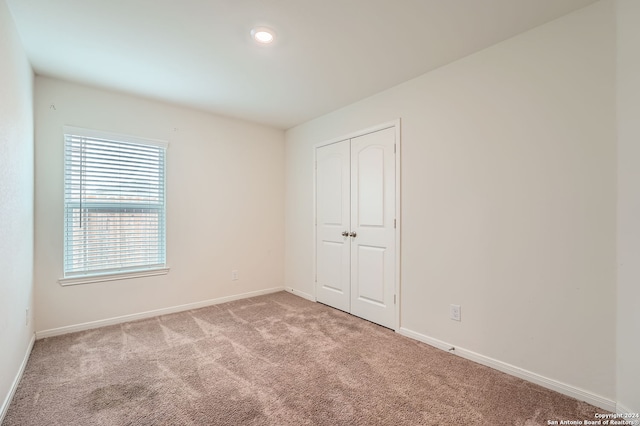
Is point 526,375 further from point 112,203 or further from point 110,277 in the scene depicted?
point 112,203

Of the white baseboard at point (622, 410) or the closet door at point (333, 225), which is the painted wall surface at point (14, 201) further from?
the white baseboard at point (622, 410)

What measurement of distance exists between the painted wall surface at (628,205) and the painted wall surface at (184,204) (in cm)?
374

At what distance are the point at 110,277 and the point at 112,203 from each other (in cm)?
80

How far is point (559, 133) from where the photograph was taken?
1.98 metres

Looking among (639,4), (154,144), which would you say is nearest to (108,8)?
(154,144)

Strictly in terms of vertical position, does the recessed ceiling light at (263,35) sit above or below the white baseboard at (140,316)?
above

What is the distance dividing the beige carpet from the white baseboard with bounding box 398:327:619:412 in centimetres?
5

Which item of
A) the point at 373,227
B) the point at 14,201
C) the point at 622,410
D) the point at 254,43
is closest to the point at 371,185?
the point at 373,227

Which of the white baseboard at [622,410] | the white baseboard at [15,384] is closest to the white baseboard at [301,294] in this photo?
the white baseboard at [15,384]

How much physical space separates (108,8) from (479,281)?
330 centimetres

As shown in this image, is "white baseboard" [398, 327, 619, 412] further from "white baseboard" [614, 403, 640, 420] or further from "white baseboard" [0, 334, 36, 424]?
"white baseboard" [0, 334, 36, 424]

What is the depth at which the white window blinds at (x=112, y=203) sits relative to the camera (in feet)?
9.78

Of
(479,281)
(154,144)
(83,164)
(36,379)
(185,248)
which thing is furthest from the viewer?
(185,248)

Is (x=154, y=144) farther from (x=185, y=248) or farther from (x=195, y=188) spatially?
(x=185, y=248)
